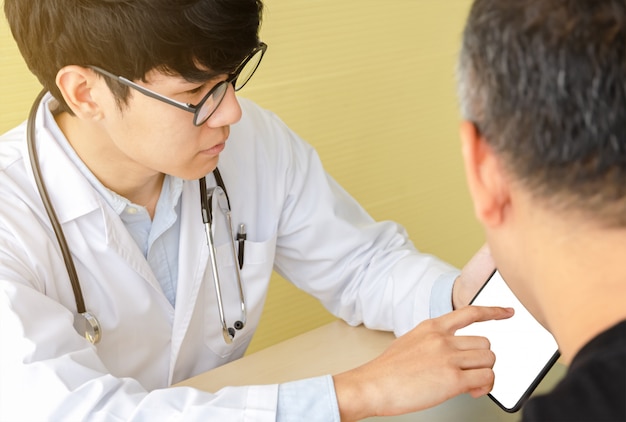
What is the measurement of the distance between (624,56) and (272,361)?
0.92m

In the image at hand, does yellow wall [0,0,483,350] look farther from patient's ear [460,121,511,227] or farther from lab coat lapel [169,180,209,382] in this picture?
patient's ear [460,121,511,227]

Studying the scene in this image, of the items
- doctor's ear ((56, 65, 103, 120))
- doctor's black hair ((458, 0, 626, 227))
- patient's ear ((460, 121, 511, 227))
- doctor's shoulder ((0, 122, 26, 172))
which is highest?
doctor's black hair ((458, 0, 626, 227))

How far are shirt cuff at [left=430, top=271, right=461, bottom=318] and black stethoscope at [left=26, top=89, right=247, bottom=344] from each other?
1.13 ft

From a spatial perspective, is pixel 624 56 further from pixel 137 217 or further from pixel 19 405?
pixel 137 217

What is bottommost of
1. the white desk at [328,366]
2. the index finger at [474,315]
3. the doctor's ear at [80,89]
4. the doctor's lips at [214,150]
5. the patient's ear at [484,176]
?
the white desk at [328,366]

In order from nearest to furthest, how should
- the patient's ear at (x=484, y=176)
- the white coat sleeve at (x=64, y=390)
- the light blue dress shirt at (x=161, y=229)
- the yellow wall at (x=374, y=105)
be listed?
the patient's ear at (x=484, y=176) < the white coat sleeve at (x=64, y=390) < the light blue dress shirt at (x=161, y=229) < the yellow wall at (x=374, y=105)

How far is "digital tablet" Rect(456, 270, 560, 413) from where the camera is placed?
1.23m

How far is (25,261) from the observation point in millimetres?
1300

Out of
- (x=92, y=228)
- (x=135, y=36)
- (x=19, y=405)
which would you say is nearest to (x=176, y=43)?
(x=135, y=36)

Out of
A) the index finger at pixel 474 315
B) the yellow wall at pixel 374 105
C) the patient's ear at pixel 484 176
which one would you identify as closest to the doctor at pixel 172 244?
the index finger at pixel 474 315

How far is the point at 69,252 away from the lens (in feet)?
4.50

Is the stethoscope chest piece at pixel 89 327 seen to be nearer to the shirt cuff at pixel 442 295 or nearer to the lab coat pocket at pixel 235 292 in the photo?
the lab coat pocket at pixel 235 292

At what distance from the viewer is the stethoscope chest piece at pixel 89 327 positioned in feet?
4.43

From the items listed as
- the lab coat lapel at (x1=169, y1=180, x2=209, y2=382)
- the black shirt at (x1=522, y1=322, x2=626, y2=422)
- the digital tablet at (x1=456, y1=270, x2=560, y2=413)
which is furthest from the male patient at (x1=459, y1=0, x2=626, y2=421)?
the lab coat lapel at (x1=169, y1=180, x2=209, y2=382)
